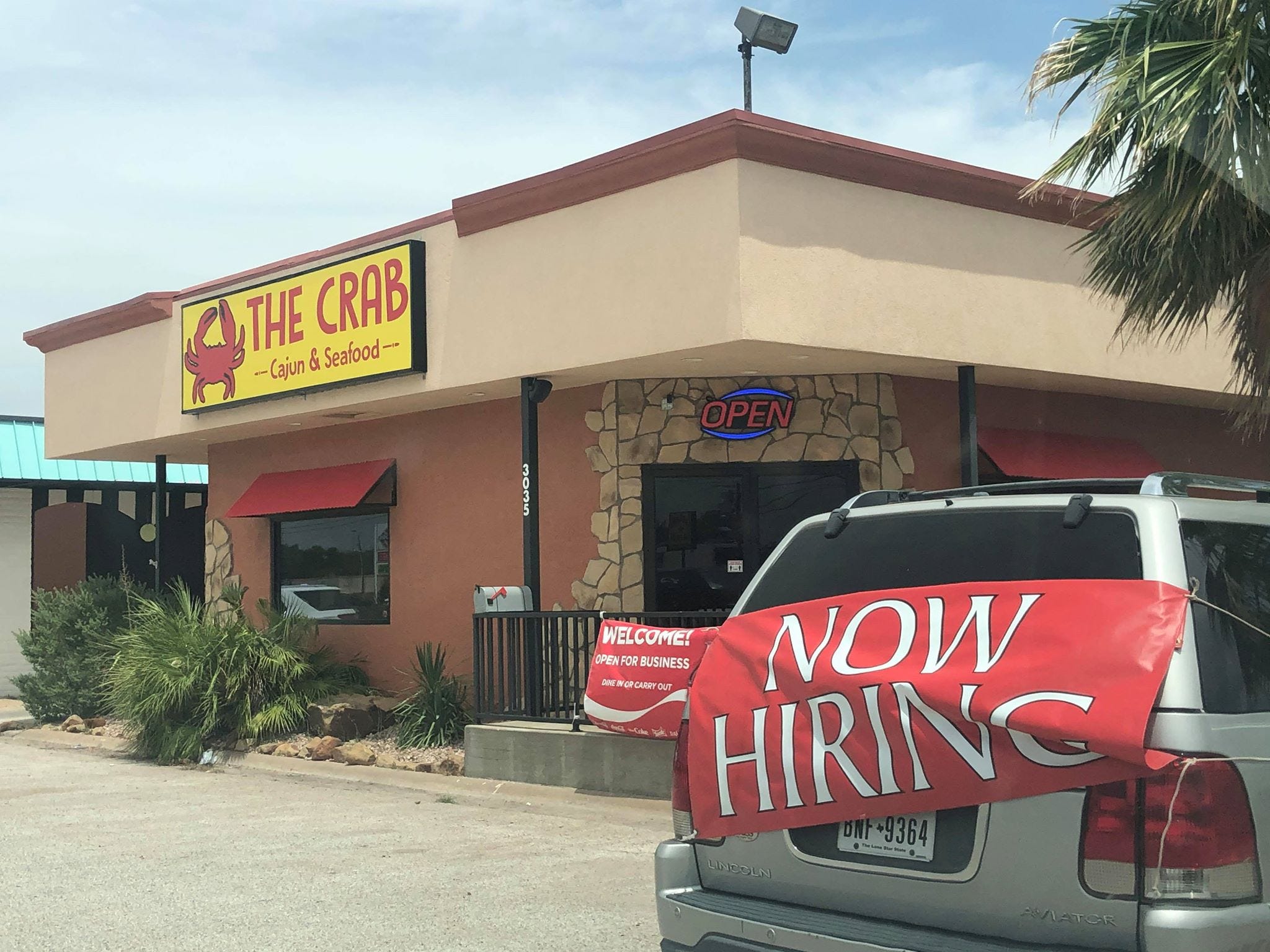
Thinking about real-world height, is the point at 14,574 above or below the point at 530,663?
above

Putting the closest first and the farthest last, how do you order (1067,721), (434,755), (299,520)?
(1067,721), (434,755), (299,520)

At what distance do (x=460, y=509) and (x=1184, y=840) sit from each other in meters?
11.8

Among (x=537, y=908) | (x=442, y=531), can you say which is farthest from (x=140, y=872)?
(x=442, y=531)

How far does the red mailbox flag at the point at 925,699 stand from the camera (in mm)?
3523

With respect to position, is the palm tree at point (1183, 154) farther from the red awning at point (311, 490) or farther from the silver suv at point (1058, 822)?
the red awning at point (311, 490)

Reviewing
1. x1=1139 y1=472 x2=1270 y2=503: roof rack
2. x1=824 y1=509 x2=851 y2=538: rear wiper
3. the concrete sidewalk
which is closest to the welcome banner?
x1=824 y1=509 x2=851 y2=538: rear wiper

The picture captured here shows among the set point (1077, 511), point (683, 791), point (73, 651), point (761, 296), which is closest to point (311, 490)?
point (73, 651)

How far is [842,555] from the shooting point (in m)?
4.48

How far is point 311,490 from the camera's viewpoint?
16.0 m

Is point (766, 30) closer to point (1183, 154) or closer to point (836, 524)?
point (1183, 154)

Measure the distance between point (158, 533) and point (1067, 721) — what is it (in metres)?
17.0

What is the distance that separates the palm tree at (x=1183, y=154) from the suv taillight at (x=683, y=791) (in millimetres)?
6106

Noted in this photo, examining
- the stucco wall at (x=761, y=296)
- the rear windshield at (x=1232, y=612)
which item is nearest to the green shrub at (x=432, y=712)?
the stucco wall at (x=761, y=296)

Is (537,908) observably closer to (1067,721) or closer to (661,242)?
(1067,721)
